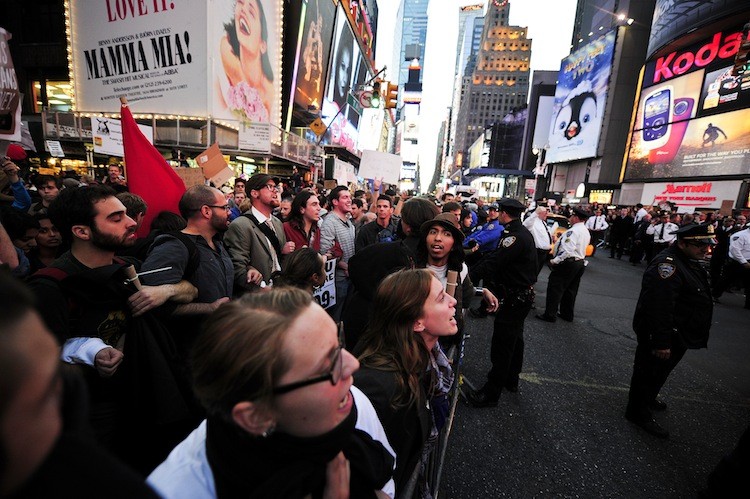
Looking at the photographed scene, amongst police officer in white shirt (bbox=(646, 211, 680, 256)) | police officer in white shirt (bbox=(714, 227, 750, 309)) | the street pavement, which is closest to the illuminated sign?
police officer in white shirt (bbox=(646, 211, 680, 256))

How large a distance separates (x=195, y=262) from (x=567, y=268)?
648cm

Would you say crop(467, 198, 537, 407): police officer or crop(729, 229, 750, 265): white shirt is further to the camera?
crop(729, 229, 750, 265): white shirt

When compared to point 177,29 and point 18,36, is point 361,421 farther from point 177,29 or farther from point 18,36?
point 18,36

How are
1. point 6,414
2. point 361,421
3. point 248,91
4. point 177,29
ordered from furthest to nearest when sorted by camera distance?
point 248,91
point 177,29
point 361,421
point 6,414

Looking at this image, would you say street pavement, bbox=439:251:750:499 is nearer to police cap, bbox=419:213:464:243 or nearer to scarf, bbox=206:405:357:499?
police cap, bbox=419:213:464:243

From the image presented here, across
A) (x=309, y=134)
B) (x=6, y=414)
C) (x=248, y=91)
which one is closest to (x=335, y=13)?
(x=309, y=134)

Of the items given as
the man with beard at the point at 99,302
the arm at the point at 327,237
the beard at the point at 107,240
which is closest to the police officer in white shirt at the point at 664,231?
the arm at the point at 327,237

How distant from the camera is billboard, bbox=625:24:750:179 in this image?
21766 millimetres

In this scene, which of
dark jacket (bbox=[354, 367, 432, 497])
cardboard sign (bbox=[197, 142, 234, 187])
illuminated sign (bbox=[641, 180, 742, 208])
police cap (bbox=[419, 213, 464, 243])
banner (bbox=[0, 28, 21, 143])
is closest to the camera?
dark jacket (bbox=[354, 367, 432, 497])

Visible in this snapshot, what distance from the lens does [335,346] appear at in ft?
3.54

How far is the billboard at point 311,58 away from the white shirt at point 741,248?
68.6 ft

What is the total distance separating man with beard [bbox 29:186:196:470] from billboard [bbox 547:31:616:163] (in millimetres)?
46359

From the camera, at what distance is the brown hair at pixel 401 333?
5.56 ft

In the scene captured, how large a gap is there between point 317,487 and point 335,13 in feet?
117
